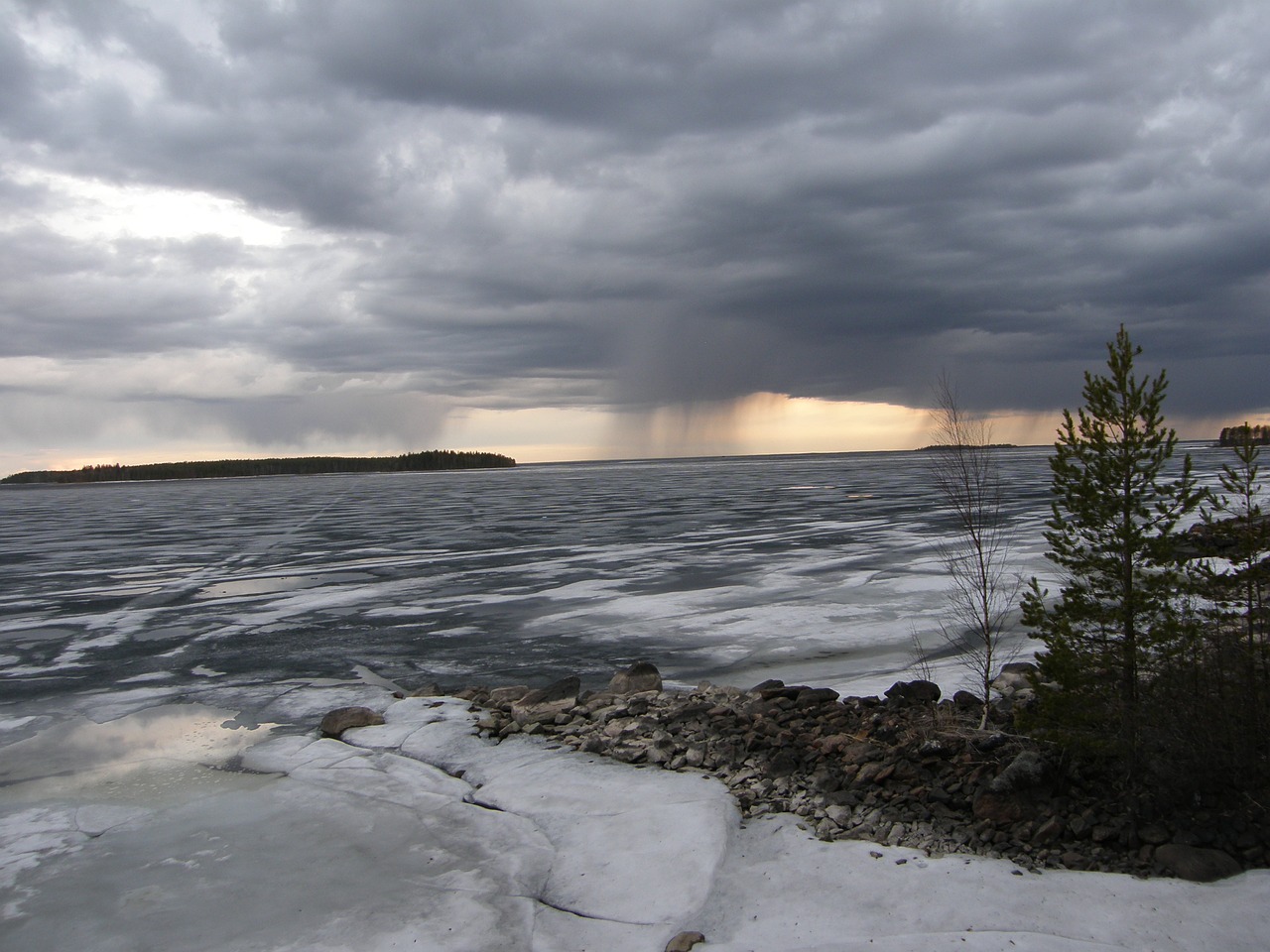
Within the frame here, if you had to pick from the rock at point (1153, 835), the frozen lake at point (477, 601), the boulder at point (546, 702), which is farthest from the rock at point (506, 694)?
the rock at point (1153, 835)

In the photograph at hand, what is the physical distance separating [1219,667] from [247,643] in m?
12.2

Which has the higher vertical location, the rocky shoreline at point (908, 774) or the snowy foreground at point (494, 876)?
the rocky shoreline at point (908, 774)

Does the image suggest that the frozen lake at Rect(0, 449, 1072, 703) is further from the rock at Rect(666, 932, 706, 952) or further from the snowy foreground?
the rock at Rect(666, 932, 706, 952)

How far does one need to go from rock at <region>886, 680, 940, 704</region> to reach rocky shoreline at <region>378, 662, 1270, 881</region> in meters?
0.02

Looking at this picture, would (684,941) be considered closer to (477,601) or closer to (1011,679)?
(1011,679)

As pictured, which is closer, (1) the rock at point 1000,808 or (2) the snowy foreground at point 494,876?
(2) the snowy foreground at point 494,876

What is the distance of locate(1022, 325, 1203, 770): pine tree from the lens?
19.9 ft

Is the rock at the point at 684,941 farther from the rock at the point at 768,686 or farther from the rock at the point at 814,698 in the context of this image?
the rock at the point at 768,686

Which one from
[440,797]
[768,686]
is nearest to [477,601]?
[768,686]

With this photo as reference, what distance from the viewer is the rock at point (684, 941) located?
4.78 m

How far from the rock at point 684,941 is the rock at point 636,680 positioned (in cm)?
470

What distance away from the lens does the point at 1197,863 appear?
524cm

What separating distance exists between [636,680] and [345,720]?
2.98 m

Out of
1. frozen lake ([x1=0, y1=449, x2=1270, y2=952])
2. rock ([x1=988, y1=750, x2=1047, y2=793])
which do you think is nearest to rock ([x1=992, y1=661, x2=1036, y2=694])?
frozen lake ([x1=0, y1=449, x2=1270, y2=952])
